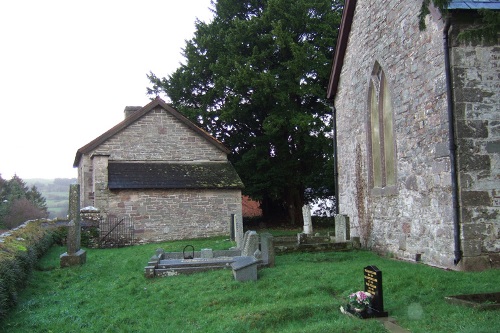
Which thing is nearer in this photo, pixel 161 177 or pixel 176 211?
pixel 176 211

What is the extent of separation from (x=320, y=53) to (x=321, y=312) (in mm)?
22405

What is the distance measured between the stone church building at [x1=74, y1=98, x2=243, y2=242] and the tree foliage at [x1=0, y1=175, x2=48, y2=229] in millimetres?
23918

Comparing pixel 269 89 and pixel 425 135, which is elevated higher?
pixel 269 89

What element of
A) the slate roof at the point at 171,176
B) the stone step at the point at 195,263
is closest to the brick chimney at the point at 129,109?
the slate roof at the point at 171,176

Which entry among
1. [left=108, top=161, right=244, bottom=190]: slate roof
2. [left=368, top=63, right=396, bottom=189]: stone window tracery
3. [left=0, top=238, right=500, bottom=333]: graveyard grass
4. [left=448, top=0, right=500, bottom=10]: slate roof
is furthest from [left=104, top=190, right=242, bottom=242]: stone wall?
[left=448, top=0, right=500, bottom=10]: slate roof

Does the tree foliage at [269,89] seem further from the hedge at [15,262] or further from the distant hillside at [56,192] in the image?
the distant hillside at [56,192]

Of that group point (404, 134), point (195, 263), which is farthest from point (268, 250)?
point (404, 134)

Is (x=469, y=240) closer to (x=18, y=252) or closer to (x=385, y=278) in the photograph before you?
(x=385, y=278)

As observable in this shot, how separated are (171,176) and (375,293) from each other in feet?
57.4

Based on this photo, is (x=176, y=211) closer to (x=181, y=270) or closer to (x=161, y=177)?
(x=161, y=177)

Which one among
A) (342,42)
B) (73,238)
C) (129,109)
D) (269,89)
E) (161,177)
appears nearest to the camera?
(73,238)

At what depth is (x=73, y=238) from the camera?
15023 millimetres

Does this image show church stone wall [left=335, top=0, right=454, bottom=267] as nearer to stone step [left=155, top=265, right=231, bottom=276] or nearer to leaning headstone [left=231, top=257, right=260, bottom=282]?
leaning headstone [left=231, top=257, right=260, bottom=282]

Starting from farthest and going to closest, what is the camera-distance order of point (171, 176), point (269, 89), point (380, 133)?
point (269, 89) → point (171, 176) → point (380, 133)
